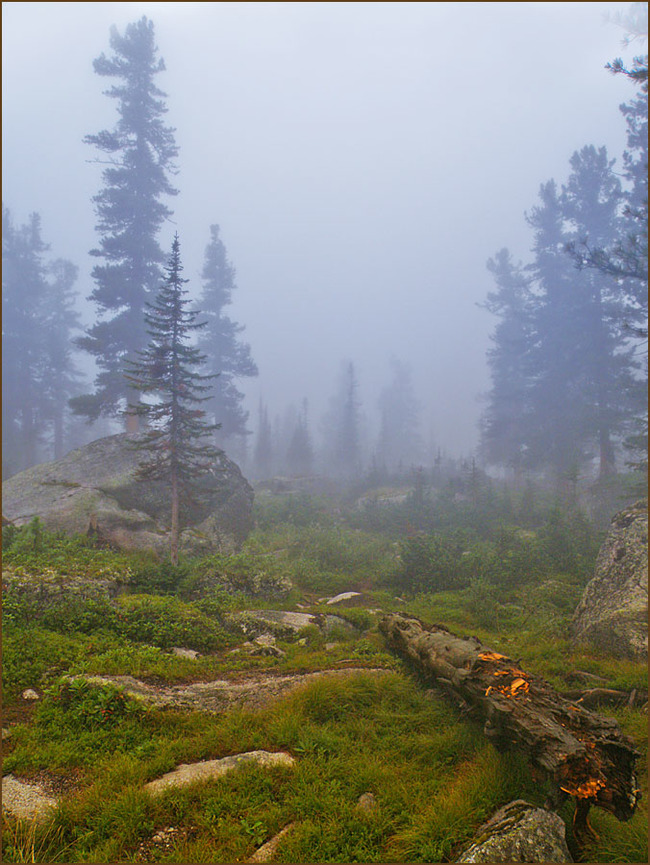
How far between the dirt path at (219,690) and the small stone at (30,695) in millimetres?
713

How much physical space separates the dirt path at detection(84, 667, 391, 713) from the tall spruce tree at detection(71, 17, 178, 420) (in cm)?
2069

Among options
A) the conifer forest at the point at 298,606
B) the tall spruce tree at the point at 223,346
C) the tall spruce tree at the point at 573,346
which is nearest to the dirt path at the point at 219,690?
the conifer forest at the point at 298,606

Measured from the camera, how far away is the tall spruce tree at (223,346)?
37375 mm

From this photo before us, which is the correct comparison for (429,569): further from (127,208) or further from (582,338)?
(127,208)

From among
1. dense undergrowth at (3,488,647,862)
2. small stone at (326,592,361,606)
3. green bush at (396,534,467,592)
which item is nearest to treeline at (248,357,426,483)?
green bush at (396,534,467,592)

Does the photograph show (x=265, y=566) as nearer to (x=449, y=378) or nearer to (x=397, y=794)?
(x=397, y=794)

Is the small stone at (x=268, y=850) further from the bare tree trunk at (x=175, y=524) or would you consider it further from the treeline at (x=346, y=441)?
the treeline at (x=346, y=441)

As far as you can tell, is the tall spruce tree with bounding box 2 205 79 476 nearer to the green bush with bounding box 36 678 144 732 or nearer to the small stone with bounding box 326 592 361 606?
the small stone with bounding box 326 592 361 606

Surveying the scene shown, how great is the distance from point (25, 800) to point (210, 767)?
1744 mm

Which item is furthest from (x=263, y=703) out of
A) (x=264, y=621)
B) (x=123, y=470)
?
(x=123, y=470)

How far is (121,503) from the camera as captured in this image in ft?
51.6

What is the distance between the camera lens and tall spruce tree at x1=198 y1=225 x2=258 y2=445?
37375 mm

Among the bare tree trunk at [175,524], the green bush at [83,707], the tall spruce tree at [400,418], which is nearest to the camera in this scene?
the green bush at [83,707]

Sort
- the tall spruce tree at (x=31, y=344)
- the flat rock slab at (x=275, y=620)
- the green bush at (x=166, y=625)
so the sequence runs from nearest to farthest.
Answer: the green bush at (x=166, y=625) → the flat rock slab at (x=275, y=620) → the tall spruce tree at (x=31, y=344)
